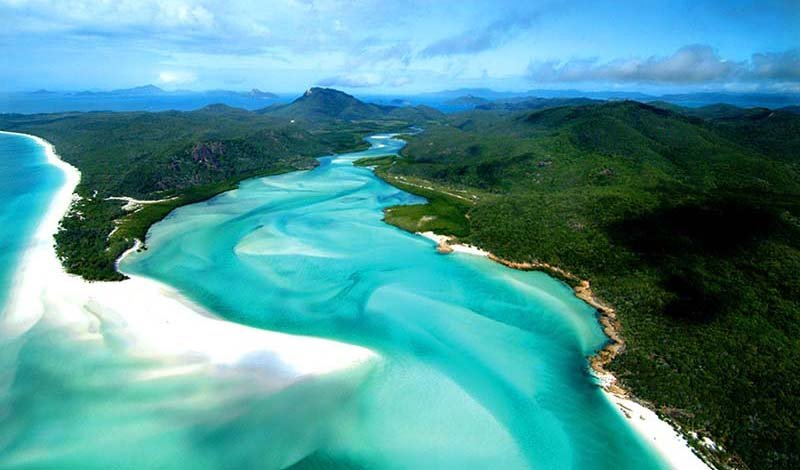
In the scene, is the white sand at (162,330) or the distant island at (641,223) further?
the white sand at (162,330)

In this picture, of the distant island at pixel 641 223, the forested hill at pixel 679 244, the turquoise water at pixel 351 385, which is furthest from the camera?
the distant island at pixel 641 223

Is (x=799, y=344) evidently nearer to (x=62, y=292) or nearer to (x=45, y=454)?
(x=45, y=454)

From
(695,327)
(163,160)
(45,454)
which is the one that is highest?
(163,160)

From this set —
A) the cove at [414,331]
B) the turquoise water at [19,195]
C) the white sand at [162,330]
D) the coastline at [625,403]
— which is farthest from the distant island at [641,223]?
the turquoise water at [19,195]

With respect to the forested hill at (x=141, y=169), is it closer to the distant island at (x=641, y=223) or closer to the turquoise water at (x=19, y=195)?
the distant island at (x=641, y=223)

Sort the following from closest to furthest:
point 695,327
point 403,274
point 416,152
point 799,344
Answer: point 799,344, point 695,327, point 403,274, point 416,152

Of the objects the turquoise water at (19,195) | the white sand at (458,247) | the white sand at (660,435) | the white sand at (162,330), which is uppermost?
the turquoise water at (19,195)

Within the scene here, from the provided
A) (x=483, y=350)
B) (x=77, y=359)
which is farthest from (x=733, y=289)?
(x=77, y=359)

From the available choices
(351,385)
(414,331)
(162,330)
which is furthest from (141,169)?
(351,385)
